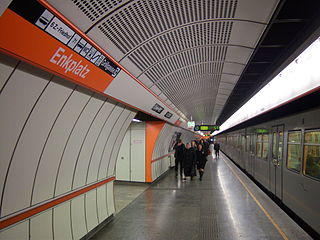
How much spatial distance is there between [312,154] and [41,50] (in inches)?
200

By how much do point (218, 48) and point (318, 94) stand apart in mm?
2049

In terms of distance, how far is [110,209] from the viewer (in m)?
5.77

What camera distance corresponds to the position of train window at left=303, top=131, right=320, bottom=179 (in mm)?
4809

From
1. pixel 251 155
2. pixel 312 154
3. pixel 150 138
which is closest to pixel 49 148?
pixel 312 154

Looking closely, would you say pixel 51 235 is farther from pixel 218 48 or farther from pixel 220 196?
pixel 220 196

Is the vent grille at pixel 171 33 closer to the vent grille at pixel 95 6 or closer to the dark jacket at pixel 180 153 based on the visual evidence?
the vent grille at pixel 95 6

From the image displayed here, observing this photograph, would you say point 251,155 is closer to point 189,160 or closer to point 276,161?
point 189,160

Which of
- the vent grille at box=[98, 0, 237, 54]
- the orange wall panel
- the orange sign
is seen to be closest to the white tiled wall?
the orange sign

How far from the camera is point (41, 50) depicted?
7.77 feet

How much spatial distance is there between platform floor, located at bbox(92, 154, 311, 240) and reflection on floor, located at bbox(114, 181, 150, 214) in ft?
0.79

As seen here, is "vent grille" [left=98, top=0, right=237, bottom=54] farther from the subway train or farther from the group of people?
the group of people

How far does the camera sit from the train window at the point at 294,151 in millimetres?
5797

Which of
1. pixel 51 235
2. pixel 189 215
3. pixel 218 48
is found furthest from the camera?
pixel 189 215

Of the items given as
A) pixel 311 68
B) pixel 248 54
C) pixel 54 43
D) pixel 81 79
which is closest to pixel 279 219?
pixel 311 68
